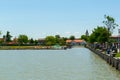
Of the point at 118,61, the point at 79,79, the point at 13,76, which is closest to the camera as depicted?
the point at 79,79

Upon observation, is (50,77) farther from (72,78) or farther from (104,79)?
(104,79)

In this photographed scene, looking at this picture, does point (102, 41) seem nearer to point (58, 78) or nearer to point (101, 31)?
point (101, 31)

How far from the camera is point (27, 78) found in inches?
1350

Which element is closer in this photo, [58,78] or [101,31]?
[58,78]

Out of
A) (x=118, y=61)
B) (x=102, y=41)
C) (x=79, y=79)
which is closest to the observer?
(x=79, y=79)

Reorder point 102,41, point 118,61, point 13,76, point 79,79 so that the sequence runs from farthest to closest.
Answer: point 102,41
point 118,61
point 13,76
point 79,79

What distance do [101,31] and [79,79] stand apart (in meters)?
71.7

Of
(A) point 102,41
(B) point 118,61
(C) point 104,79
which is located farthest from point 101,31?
(C) point 104,79

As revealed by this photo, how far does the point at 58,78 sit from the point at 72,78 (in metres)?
1.26

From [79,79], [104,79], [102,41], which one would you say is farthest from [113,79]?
[102,41]

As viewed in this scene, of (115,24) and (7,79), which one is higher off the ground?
(115,24)

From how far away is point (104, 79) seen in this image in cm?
3441

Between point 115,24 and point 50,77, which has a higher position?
Result: point 115,24

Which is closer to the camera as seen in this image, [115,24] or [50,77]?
[50,77]
